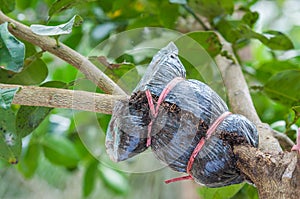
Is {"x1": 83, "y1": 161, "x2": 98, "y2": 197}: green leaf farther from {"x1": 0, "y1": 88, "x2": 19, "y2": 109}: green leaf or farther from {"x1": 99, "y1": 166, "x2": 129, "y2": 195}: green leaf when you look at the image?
{"x1": 0, "y1": 88, "x2": 19, "y2": 109}: green leaf

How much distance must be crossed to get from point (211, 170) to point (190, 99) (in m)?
0.07

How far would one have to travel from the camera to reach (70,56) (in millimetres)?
631

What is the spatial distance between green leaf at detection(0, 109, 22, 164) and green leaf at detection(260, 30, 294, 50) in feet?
1.50

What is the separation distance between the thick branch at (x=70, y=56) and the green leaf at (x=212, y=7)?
351 mm

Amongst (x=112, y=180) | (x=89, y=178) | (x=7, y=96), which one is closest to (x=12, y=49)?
(x=7, y=96)

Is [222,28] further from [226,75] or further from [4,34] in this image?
[4,34]

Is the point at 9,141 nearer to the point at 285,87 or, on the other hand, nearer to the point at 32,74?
the point at 32,74

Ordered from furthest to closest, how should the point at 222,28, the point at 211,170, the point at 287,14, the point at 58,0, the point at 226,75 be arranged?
the point at 287,14
the point at 222,28
the point at 226,75
the point at 58,0
the point at 211,170

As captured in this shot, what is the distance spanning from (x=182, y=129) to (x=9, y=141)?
0.21 meters

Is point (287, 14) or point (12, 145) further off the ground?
point (12, 145)

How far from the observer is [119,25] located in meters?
1.05

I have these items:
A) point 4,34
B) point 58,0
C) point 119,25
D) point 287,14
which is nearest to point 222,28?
point 119,25

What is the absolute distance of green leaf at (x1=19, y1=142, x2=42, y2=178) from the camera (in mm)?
1102

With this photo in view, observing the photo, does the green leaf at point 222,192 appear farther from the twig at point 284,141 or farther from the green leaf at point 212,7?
the green leaf at point 212,7
